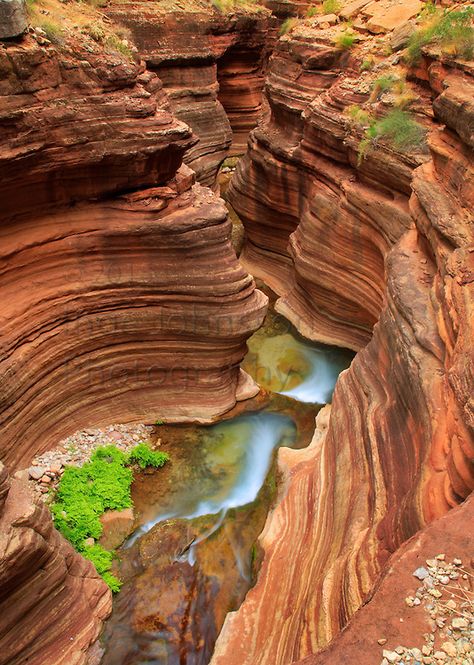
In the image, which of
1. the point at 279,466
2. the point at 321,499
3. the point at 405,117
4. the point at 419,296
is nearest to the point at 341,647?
the point at 321,499

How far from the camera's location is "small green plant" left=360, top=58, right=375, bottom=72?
10.4m

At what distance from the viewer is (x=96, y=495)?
755 centimetres

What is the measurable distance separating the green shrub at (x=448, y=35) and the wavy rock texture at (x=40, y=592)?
322 inches

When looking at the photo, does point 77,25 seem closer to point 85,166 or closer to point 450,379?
point 85,166

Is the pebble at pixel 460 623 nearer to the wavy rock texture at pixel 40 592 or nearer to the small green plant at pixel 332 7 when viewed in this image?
the wavy rock texture at pixel 40 592

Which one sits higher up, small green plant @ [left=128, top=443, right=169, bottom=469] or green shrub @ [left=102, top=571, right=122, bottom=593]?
small green plant @ [left=128, top=443, right=169, bottom=469]

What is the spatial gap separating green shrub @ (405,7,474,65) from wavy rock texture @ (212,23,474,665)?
28cm

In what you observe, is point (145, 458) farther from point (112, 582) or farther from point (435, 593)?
point (435, 593)

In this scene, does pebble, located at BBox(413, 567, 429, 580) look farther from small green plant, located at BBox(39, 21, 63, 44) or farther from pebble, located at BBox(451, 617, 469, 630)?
small green plant, located at BBox(39, 21, 63, 44)

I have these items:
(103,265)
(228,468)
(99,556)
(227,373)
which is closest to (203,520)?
(228,468)

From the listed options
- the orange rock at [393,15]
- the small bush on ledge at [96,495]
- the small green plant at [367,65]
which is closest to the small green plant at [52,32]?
the small bush on ledge at [96,495]

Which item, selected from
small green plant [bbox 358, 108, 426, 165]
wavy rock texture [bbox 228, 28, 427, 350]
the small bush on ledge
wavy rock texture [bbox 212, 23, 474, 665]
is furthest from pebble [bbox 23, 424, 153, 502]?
small green plant [bbox 358, 108, 426, 165]

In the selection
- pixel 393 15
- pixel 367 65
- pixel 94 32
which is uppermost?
pixel 393 15

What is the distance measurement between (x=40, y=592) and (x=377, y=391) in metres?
4.20
